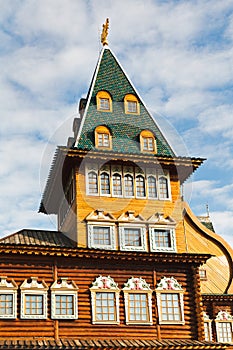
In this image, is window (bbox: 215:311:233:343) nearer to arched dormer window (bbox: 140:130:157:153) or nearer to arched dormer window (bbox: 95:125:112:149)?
arched dormer window (bbox: 140:130:157:153)

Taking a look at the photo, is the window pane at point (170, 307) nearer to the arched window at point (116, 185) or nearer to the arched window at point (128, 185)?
the arched window at point (128, 185)

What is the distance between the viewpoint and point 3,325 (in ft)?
74.2

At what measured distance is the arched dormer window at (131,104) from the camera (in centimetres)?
2992

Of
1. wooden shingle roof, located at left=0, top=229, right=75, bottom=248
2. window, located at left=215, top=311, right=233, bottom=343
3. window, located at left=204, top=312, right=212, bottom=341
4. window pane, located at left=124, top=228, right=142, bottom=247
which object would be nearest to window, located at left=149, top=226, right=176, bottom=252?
window pane, located at left=124, top=228, right=142, bottom=247

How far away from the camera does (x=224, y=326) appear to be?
31.5 metres

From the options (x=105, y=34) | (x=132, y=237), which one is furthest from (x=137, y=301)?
(x=105, y=34)

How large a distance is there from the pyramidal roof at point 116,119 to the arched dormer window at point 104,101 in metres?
0.20

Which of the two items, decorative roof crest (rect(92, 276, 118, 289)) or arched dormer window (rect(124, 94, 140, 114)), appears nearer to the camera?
decorative roof crest (rect(92, 276, 118, 289))

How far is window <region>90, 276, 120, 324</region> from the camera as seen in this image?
2403cm

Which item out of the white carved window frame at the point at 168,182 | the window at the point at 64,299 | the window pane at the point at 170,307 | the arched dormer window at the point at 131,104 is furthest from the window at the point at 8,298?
the arched dormer window at the point at 131,104

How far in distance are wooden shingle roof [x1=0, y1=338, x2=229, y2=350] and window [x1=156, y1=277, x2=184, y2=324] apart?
3.58 feet

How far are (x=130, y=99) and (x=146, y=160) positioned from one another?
439 cm

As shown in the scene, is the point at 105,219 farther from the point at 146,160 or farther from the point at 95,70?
the point at 95,70

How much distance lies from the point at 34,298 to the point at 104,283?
10.9 ft
